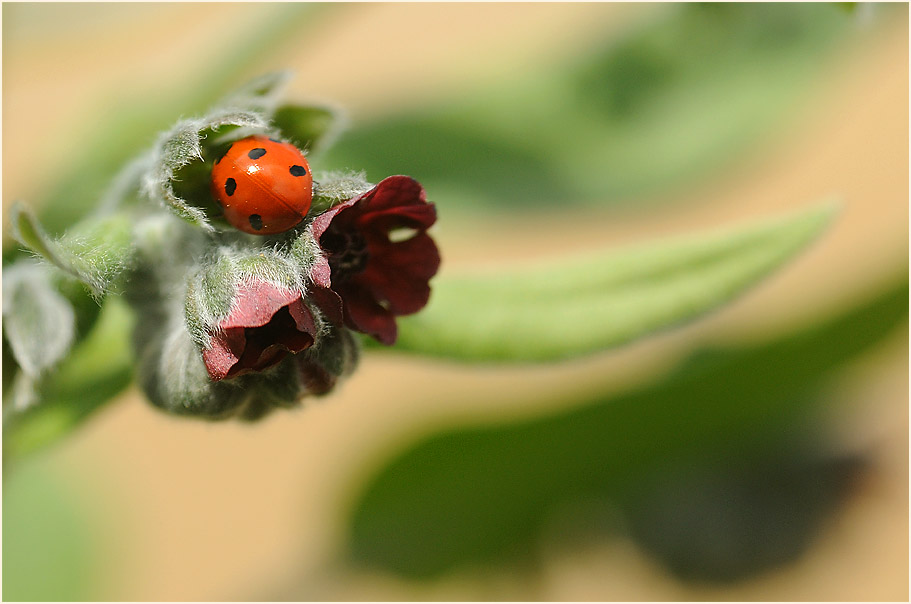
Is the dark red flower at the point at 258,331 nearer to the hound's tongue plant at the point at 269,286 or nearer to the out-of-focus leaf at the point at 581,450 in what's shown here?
the hound's tongue plant at the point at 269,286

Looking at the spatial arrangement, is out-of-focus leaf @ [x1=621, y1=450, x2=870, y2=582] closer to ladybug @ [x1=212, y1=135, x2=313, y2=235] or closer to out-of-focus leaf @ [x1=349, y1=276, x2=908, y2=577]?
out-of-focus leaf @ [x1=349, y1=276, x2=908, y2=577]

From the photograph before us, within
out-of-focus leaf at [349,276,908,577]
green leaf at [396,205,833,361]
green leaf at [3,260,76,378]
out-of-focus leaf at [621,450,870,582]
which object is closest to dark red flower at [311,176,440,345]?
green leaf at [396,205,833,361]

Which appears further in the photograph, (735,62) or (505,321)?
(735,62)

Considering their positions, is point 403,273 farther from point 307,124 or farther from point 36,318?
point 36,318

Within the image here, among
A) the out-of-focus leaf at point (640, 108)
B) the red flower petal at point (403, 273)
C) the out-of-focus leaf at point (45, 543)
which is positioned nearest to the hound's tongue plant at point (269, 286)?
the red flower petal at point (403, 273)

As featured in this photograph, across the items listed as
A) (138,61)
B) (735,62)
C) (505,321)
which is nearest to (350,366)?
(505,321)

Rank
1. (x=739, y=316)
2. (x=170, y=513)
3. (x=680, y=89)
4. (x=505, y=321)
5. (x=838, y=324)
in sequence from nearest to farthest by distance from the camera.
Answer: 1. (x=505, y=321)
2. (x=838, y=324)
3. (x=680, y=89)
4. (x=739, y=316)
5. (x=170, y=513)

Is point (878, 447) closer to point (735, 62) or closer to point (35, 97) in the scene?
point (735, 62)
